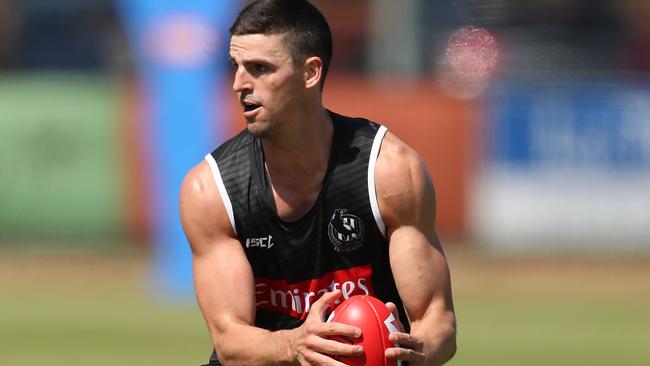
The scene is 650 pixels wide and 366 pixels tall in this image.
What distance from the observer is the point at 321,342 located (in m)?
6.20

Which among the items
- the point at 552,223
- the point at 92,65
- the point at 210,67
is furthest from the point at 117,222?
the point at 552,223

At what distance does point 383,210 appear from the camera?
6812 millimetres

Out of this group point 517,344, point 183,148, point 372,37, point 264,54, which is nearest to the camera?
point 264,54

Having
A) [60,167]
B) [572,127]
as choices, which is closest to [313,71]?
[572,127]

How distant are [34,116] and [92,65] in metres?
1.21

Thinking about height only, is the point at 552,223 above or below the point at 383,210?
below

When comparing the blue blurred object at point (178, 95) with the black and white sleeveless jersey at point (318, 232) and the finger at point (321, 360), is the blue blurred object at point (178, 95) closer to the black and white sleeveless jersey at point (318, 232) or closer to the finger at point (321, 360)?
the black and white sleeveless jersey at point (318, 232)

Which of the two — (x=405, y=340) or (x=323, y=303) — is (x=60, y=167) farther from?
(x=405, y=340)

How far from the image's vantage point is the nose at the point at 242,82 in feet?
21.8

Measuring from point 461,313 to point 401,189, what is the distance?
9.01 m

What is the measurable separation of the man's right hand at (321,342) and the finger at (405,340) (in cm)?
14

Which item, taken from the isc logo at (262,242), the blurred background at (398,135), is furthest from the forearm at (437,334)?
the blurred background at (398,135)

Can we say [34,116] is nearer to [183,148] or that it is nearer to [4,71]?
[4,71]

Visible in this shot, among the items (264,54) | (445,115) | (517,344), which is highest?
(264,54)
